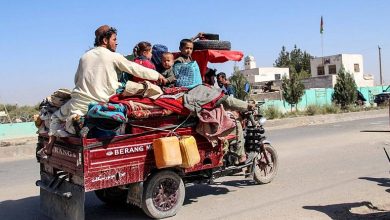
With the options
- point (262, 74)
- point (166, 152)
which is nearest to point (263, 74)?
point (262, 74)

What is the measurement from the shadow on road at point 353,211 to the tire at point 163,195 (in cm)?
167

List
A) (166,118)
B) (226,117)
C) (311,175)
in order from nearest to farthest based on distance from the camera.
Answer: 1. (166,118)
2. (226,117)
3. (311,175)

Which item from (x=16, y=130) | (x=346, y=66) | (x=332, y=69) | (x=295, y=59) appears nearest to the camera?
(x=16, y=130)

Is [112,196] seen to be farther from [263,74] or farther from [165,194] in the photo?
[263,74]

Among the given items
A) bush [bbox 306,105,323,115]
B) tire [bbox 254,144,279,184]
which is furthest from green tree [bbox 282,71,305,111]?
tire [bbox 254,144,279,184]

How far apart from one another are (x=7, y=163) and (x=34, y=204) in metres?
5.98

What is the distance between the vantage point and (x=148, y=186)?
5535mm

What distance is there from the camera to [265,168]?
25.2 ft

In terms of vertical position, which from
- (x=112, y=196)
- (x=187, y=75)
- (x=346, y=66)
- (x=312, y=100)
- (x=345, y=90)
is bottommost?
(x=112, y=196)

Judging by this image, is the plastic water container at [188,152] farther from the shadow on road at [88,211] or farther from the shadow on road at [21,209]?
the shadow on road at [21,209]

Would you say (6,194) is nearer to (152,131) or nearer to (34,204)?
(34,204)

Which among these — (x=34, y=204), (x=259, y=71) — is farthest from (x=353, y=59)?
(x=34, y=204)

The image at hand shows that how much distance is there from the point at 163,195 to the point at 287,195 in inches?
78.5

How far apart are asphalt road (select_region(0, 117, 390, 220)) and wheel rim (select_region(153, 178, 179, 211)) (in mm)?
211
